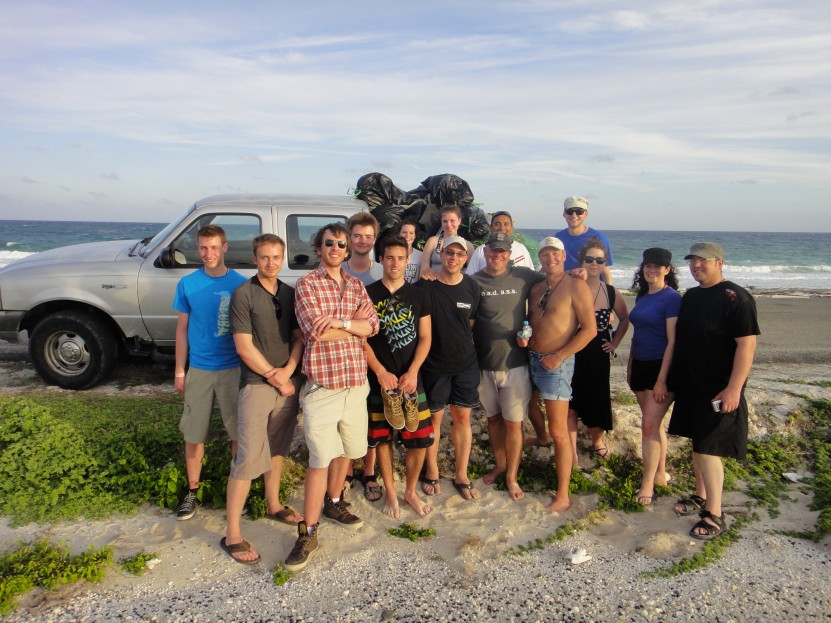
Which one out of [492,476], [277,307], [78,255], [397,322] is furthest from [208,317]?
[78,255]

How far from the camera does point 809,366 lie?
25.8 feet

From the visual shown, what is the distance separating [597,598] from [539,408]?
1929 millimetres

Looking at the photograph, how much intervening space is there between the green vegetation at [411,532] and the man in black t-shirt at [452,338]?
0.74 metres

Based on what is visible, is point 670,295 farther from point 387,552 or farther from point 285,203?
point 285,203

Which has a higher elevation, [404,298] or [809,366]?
[404,298]

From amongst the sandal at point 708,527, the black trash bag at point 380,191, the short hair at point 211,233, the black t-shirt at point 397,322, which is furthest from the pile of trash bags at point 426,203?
the sandal at point 708,527

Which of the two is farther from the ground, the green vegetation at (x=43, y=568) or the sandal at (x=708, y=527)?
the green vegetation at (x=43, y=568)

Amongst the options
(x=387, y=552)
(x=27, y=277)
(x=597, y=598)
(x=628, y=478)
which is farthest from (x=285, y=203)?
(x=597, y=598)

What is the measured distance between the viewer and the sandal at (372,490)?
438 centimetres

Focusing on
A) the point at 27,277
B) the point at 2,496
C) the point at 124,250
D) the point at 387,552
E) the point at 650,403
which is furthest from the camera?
the point at 124,250

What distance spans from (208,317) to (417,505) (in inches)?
81.0

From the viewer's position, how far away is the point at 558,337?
4.22 meters

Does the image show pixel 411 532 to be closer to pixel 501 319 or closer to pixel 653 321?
pixel 501 319

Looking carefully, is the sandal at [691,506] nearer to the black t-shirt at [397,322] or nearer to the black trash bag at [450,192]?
the black t-shirt at [397,322]
